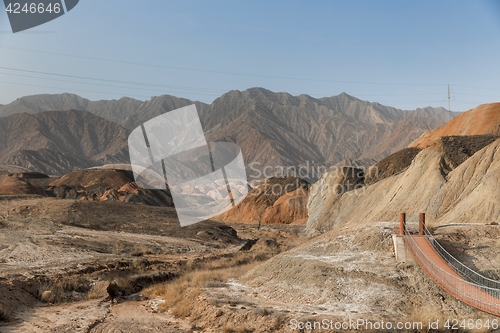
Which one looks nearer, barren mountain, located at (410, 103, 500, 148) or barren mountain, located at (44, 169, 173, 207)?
barren mountain, located at (410, 103, 500, 148)

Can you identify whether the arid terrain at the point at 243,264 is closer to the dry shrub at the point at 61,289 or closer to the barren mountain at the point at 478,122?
the dry shrub at the point at 61,289

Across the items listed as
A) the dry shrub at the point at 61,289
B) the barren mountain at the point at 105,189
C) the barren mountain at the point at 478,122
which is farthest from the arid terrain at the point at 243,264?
the barren mountain at the point at 105,189

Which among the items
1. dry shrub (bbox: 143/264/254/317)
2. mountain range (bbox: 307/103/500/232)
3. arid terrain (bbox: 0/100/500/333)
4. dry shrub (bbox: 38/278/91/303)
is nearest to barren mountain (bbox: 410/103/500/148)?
mountain range (bbox: 307/103/500/232)

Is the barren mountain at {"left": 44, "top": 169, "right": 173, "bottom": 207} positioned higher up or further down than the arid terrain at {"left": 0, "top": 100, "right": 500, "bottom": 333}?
further down

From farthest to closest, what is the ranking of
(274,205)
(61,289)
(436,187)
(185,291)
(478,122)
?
(274,205) < (478,122) < (436,187) < (61,289) < (185,291)

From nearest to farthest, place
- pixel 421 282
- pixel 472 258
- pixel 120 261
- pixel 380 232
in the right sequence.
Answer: pixel 421 282, pixel 472 258, pixel 380 232, pixel 120 261

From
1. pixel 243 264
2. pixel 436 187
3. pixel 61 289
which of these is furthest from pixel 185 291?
pixel 436 187

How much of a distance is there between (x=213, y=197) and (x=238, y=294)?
11432cm

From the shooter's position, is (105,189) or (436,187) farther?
(105,189)

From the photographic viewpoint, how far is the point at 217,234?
157 ft

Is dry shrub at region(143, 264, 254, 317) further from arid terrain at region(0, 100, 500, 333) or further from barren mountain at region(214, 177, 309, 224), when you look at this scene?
barren mountain at region(214, 177, 309, 224)

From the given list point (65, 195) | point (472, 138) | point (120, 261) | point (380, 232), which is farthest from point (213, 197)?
point (380, 232)

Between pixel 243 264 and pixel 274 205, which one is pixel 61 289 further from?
pixel 274 205

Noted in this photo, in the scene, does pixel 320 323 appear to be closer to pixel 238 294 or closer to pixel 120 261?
pixel 238 294
